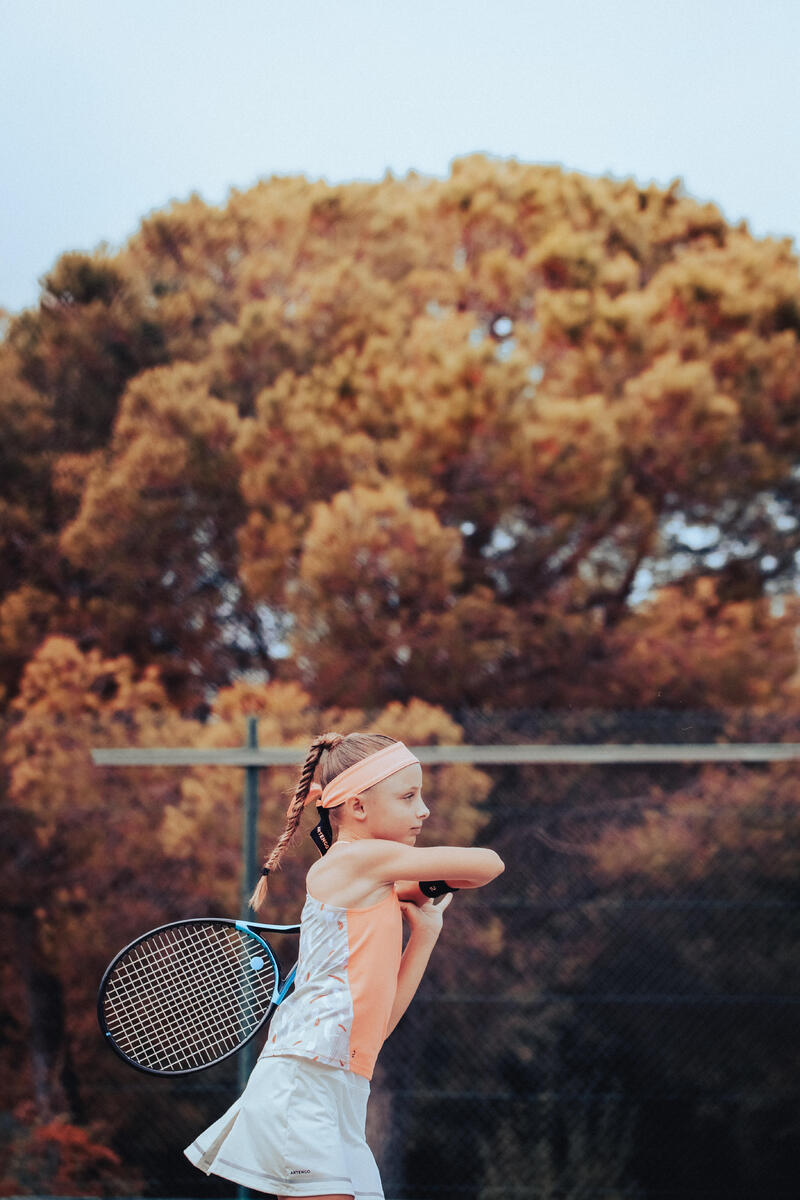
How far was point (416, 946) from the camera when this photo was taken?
2.03 m

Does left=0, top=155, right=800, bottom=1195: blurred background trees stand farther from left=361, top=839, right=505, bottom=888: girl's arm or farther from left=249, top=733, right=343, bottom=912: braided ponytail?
left=361, top=839, right=505, bottom=888: girl's arm

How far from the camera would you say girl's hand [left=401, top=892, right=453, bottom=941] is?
205 centimetres

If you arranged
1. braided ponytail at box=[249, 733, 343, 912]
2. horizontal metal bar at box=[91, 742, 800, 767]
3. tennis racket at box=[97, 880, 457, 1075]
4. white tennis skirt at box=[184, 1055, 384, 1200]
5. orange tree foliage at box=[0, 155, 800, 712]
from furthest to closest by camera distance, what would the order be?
orange tree foliage at box=[0, 155, 800, 712], horizontal metal bar at box=[91, 742, 800, 767], tennis racket at box=[97, 880, 457, 1075], braided ponytail at box=[249, 733, 343, 912], white tennis skirt at box=[184, 1055, 384, 1200]

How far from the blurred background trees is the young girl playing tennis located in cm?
375

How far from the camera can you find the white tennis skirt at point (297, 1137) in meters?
1.82

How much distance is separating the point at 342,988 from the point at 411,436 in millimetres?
5831

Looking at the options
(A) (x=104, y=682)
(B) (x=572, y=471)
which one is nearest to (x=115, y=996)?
(A) (x=104, y=682)

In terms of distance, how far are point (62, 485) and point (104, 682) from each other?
5.16 feet

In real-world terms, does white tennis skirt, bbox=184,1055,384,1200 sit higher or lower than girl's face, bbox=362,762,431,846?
lower

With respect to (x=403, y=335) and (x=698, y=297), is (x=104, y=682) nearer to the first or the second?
(x=403, y=335)

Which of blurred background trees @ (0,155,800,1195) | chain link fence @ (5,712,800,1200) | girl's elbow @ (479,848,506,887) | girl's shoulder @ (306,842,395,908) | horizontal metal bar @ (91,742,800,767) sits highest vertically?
blurred background trees @ (0,155,800,1195)

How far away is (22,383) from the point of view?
8.45 metres

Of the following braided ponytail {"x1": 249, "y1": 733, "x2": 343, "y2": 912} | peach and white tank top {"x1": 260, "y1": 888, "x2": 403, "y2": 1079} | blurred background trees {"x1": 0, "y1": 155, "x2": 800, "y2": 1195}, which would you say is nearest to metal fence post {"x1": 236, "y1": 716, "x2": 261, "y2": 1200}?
blurred background trees {"x1": 0, "y1": 155, "x2": 800, "y2": 1195}

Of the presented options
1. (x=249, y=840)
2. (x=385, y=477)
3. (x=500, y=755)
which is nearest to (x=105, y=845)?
(x=249, y=840)
